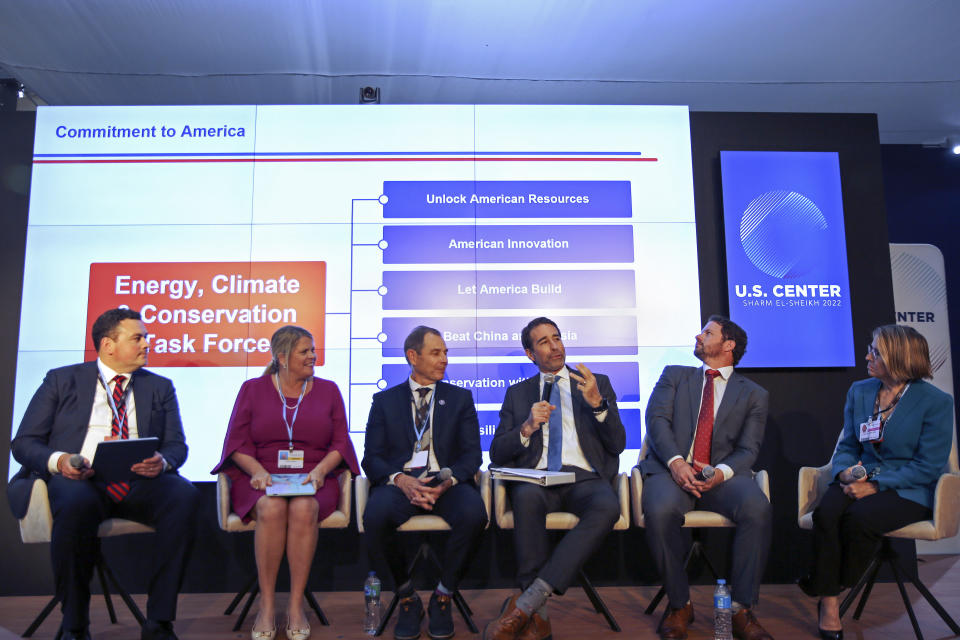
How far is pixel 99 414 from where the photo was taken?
333 centimetres

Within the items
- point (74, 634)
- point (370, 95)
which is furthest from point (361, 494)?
point (370, 95)

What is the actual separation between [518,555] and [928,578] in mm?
2872

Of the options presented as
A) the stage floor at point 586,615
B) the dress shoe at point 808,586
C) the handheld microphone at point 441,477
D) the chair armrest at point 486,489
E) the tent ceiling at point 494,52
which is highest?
the tent ceiling at point 494,52

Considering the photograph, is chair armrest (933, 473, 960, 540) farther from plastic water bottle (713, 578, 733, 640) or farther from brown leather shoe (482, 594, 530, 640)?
brown leather shoe (482, 594, 530, 640)

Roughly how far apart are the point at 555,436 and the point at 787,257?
79.8 inches

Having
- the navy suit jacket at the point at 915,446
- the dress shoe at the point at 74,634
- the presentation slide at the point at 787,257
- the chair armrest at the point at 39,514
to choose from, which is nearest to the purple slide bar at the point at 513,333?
the presentation slide at the point at 787,257

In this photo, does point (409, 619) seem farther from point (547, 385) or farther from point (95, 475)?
point (95, 475)

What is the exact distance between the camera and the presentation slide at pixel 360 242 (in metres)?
4.37

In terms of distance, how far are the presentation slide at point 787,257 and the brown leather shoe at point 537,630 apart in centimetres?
215

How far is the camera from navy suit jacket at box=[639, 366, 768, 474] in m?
3.49

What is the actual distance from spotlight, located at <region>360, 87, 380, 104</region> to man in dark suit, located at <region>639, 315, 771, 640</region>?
2642mm

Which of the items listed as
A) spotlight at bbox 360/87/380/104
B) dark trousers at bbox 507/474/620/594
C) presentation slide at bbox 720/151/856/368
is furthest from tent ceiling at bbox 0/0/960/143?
dark trousers at bbox 507/474/620/594

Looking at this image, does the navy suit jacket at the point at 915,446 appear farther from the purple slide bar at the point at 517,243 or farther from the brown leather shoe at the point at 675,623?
the purple slide bar at the point at 517,243

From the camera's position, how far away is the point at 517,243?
14.8 ft
